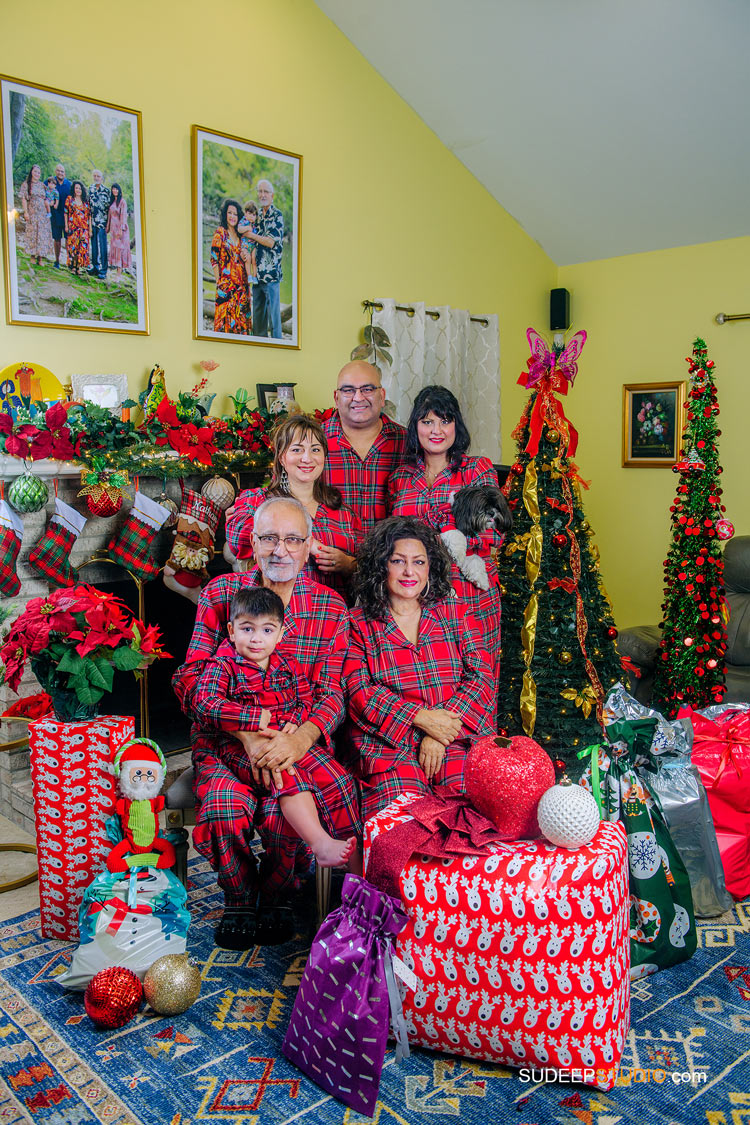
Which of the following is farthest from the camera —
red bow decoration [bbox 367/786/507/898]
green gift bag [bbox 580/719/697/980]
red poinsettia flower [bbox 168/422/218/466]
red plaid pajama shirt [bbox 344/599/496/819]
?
red poinsettia flower [bbox 168/422/218/466]

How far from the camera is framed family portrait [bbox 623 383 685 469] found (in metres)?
5.14

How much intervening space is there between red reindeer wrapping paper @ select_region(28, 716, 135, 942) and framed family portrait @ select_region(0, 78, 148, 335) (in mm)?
1768

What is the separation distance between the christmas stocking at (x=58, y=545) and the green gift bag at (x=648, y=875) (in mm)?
2033

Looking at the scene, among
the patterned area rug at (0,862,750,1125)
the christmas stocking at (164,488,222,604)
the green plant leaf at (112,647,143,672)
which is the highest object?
the christmas stocking at (164,488,222,604)

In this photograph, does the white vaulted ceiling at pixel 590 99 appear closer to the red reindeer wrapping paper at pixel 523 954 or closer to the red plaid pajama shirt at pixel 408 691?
the red plaid pajama shirt at pixel 408 691

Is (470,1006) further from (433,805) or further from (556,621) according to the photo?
(556,621)

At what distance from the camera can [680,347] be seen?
5098 mm

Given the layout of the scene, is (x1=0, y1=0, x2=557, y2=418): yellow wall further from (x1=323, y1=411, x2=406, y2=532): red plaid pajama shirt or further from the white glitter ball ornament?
the white glitter ball ornament

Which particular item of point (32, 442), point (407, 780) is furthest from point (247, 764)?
point (32, 442)

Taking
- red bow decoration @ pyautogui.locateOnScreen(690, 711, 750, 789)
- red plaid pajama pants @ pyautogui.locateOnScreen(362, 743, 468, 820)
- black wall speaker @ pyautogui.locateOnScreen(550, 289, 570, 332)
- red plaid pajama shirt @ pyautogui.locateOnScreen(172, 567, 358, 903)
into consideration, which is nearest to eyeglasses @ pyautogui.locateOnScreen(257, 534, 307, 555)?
red plaid pajama shirt @ pyautogui.locateOnScreen(172, 567, 358, 903)

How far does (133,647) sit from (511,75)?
3469 millimetres


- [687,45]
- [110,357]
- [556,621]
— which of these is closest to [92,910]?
[556,621]

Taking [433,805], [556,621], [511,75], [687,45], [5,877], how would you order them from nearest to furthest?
[433,805] → [5,877] → [556,621] → [687,45] → [511,75]

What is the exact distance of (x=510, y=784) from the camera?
1930 millimetres
